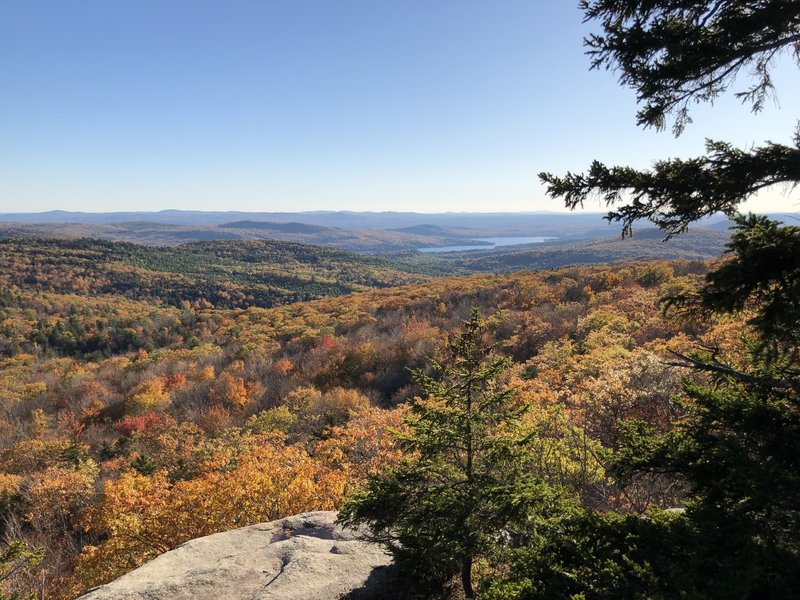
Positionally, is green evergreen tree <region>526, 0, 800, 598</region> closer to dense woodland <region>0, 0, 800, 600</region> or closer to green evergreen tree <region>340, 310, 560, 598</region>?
dense woodland <region>0, 0, 800, 600</region>

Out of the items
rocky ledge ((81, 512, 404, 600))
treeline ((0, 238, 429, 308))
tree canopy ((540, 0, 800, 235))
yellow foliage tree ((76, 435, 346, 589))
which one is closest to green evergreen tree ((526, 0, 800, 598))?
tree canopy ((540, 0, 800, 235))

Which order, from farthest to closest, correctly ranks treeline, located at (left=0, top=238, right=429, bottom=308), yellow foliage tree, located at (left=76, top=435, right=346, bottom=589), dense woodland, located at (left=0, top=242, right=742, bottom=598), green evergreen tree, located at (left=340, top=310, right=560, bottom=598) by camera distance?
treeline, located at (left=0, top=238, right=429, bottom=308)
yellow foliage tree, located at (left=76, top=435, right=346, bottom=589)
dense woodland, located at (left=0, top=242, right=742, bottom=598)
green evergreen tree, located at (left=340, top=310, right=560, bottom=598)

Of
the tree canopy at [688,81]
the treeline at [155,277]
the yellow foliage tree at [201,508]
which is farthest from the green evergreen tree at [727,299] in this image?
the treeline at [155,277]

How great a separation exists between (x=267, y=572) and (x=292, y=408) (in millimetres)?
27290

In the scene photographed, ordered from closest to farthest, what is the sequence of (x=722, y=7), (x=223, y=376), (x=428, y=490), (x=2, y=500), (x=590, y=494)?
(x=722, y=7) < (x=428, y=490) < (x=590, y=494) < (x=2, y=500) < (x=223, y=376)

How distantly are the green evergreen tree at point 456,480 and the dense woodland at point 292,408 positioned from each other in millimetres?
1517

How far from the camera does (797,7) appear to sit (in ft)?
15.6

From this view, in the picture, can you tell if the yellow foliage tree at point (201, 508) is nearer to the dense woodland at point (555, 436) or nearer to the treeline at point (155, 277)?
the dense woodland at point (555, 436)

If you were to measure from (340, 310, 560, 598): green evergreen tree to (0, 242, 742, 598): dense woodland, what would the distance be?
152 cm

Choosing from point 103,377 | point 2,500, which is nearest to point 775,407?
point 2,500

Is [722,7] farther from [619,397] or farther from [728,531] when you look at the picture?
[619,397]

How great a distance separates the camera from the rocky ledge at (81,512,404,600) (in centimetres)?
808

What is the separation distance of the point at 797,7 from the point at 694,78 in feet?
3.66

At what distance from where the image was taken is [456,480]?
678 centimetres
